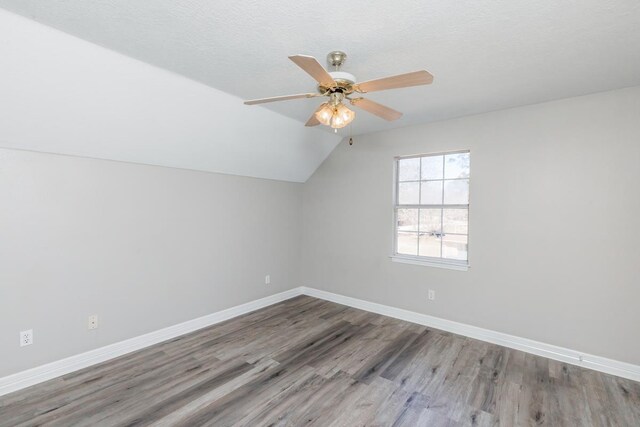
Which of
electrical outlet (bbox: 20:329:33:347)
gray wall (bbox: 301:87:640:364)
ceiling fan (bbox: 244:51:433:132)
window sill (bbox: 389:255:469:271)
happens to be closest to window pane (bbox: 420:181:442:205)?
gray wall (bbox: 301:87:640:364)

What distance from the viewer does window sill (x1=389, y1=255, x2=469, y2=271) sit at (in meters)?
3.56

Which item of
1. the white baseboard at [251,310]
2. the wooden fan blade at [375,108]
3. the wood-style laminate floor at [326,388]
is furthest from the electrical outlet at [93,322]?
the wooden fan blade at [375,108]

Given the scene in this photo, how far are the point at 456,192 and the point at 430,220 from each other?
0.46 m

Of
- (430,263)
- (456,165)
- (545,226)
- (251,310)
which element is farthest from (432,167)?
(251,310)

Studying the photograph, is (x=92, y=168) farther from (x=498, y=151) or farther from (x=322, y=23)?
(x=498, y=151)

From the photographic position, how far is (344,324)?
3.80 m

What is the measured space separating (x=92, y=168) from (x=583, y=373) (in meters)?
4.80

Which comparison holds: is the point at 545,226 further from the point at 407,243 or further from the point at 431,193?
the point at 407,243

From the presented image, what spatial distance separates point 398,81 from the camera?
1.71m

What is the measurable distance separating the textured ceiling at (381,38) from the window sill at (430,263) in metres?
1.92

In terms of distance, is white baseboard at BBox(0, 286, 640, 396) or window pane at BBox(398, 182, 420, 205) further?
window pane at BBox(398, 182, 420, 205)

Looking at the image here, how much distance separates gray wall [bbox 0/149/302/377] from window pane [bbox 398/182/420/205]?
78.0 inches

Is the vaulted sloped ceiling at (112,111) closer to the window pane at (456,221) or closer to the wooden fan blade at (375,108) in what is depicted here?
the wooden fan blade at (375,108)

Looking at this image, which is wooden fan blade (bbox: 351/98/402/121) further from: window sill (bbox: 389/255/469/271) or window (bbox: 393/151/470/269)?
window sill (bbox: 389/255/469/271)
